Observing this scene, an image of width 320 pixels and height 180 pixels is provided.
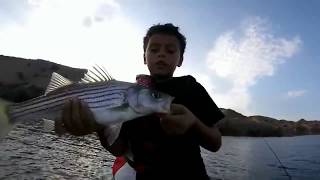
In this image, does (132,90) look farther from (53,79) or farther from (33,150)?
(33,150)

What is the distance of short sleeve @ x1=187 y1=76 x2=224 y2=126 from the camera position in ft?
17.8

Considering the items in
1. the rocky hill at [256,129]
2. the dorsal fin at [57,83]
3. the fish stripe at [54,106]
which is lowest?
the fish stripe at [54,106]

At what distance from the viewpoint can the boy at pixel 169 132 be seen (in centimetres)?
470

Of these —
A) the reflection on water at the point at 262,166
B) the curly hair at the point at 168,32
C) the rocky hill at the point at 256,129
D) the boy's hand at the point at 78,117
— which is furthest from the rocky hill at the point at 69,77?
the boy's hand at the point at 78,117

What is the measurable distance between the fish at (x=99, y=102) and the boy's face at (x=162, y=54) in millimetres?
1076

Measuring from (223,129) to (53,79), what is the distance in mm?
62029

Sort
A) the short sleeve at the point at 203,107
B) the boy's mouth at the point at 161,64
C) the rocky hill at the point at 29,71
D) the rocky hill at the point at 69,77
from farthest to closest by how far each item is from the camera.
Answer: the rocky hill at the point at 29,71 < the rocky hill at the point at 69,77 < the boy's mouth at the point at 161,64 < the short sleeve at the point at 203,107

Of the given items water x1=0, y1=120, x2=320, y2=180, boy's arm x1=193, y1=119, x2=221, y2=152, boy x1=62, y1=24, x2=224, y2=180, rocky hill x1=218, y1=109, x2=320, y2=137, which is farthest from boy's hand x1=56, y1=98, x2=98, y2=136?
rocky hill x1=218, y1=109, x2=320, y2=137

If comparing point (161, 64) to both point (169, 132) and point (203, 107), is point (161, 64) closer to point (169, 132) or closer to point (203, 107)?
point (203, 107)

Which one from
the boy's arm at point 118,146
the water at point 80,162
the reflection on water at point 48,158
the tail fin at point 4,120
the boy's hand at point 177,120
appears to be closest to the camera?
the boy's hand at point 177,120

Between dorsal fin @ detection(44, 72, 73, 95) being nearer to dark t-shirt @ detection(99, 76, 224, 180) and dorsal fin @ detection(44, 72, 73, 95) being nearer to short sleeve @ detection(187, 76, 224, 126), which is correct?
dark t-shirt @ detection(99, 76, 224, 180)

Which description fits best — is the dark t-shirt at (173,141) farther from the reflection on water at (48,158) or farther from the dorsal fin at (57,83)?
the reflection on water at (48,158)

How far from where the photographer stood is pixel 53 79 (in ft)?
16.9

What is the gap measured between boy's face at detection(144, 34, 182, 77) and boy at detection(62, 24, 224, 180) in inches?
0.9
